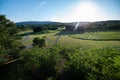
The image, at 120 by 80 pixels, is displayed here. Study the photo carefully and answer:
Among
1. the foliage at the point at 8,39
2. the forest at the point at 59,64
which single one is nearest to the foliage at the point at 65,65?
the forest at the point at 59,64

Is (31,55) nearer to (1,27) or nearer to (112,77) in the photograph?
(1,27)

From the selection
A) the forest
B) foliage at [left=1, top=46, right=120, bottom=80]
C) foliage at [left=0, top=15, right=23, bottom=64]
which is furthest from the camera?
foliage at [left=0, top=15, right=23, bottom=64]

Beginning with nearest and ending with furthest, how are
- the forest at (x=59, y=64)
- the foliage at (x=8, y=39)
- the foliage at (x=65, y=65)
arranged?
1. the forest at (x=59, y=64)
2. the foliage at (x=65, y=65)
3. the foliage at (x=8, y=39)

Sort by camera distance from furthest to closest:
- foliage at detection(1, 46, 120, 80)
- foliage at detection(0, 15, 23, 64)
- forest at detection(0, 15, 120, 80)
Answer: foliage at detection(0, 15, 23, 64) → foliage at detection(1, 46, 120, 80) → forest at detection(0, 15, 120, 80)

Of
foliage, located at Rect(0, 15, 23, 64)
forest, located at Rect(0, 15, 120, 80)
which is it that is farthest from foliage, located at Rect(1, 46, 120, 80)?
foliage, located at Rect(0, 15, 23, 64)

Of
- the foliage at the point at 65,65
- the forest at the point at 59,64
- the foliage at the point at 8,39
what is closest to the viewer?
the forest at the point at 59,64

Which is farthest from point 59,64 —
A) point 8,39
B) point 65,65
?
point 8,39

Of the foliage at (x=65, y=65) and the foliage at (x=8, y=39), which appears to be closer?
the foliage at (x=65, y=65)

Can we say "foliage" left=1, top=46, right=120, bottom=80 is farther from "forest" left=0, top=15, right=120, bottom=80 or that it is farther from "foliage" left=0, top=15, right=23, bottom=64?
"foliage" left=0, top=15, right=23, bottom=64

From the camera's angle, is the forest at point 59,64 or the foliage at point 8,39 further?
the foliage at point 8,39

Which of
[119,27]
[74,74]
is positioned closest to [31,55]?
[74,74]

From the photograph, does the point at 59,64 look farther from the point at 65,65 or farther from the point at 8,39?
the point at 8,39

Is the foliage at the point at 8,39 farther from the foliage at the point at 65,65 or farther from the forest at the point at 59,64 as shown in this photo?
the foliage at the point at 65,65
